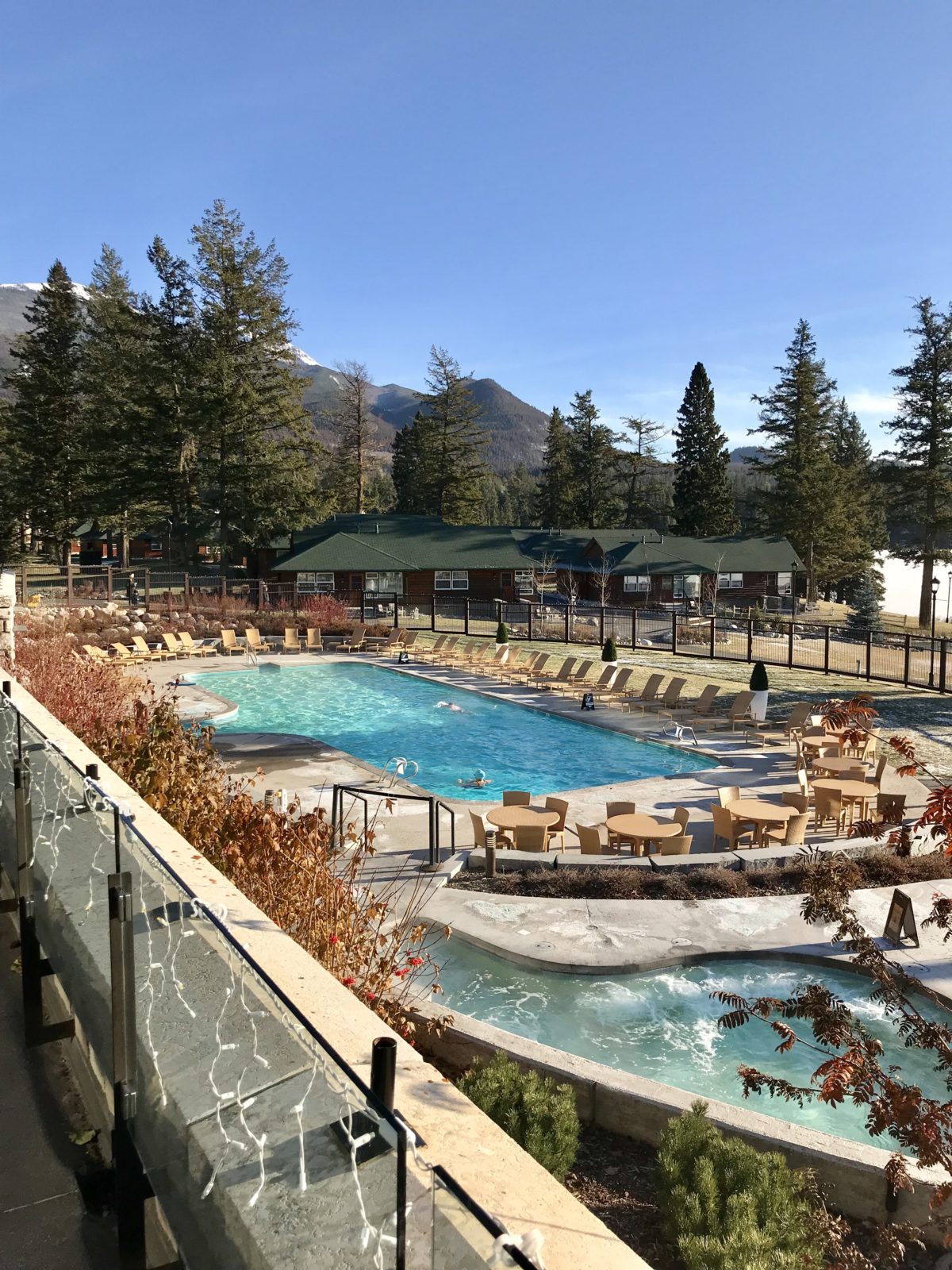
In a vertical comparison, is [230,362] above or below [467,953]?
above

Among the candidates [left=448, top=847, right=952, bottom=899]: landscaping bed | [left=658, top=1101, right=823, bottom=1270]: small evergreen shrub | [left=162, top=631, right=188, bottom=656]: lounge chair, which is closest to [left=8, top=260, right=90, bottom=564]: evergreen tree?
[left=162, top=631, right=188, bottom=656]: lounge chair

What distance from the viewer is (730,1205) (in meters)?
4.29

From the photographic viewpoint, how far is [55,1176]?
347 cm

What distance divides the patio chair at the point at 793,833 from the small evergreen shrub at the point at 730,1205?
280 inches

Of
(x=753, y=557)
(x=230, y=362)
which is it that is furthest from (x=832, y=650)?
(x=230, y=362)

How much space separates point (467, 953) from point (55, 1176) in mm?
5471

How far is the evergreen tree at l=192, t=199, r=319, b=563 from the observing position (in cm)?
4616

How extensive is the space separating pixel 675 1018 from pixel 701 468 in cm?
6478

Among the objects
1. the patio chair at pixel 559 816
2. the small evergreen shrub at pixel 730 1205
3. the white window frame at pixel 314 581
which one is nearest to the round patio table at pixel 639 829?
the patio chair at pixel 559 816

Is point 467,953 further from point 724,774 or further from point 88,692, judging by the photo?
point 724,774


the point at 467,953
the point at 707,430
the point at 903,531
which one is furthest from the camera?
the point at 903,531

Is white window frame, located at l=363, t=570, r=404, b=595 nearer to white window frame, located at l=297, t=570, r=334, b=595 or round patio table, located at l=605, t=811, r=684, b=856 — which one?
white window frame, located at l=297, t=570, r=334, b=595

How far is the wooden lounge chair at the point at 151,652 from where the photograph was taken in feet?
89.7

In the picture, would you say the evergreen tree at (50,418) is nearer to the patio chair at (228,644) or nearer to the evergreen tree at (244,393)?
the evergreen tree at (244,393)
